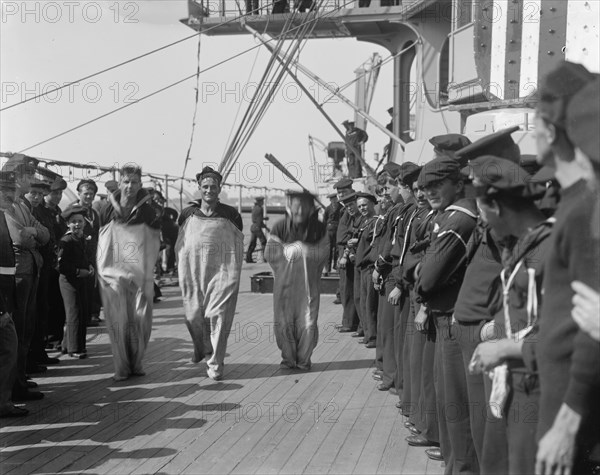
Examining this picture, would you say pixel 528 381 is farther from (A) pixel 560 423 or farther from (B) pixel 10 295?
(B) pixel 10 295

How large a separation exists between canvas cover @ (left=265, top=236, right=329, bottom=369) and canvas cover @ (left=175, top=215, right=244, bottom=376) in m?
0.50

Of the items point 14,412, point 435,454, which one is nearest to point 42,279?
point 14,412

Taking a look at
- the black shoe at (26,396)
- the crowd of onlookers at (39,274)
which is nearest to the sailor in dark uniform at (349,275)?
the crowd of onlookers at (39,274)

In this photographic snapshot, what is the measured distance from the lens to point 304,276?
7.94 meters

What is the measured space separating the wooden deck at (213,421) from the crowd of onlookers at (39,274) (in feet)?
0.94

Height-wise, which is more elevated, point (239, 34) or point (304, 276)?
point (239, 34)

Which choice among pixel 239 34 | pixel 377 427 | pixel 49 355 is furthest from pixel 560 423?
pixel 239 34

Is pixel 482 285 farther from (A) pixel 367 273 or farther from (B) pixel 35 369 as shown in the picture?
(B) pixel 35 369

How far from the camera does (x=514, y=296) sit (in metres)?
2.77

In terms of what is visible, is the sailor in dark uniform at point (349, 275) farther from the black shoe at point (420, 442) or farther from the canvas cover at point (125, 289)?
the black shoe at point (420, 442)

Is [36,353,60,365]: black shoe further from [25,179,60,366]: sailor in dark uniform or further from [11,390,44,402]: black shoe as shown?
[11,390,44,402]: black shoe

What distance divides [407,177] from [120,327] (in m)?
3.26

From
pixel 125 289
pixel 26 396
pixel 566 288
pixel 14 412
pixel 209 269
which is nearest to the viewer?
pixel 566 288

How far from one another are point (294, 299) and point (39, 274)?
266cm
